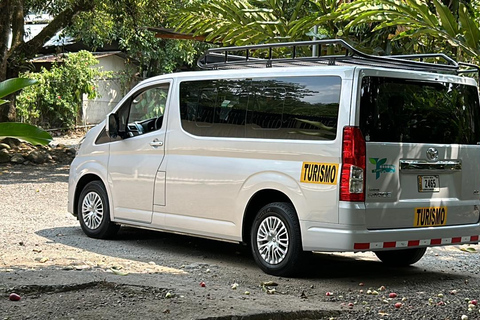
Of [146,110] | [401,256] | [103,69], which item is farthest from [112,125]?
[103,69]

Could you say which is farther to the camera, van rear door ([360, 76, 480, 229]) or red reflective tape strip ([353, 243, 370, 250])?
van rear door ([360, 76, 480, 229])

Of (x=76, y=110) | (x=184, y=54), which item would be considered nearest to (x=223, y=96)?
(x=76, y=110)

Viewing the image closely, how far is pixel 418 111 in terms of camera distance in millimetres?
7844

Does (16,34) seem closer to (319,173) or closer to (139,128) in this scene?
(139,128)

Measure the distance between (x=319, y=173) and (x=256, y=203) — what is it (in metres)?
1.07

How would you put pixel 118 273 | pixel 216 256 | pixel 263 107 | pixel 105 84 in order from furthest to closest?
1. pixel 105 84
2. pixel 216 256
3. pixel 263 107
4. pixel 118 273

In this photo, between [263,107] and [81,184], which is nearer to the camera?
[263,107]

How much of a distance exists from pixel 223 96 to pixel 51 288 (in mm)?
2989

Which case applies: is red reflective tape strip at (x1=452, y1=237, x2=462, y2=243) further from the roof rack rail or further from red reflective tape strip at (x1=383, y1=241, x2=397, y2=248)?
the roof rack rail

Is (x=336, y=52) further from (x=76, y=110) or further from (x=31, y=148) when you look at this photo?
(x=76, y=110)

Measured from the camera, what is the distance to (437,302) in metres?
6.87

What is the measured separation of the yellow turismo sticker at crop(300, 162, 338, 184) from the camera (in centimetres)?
739

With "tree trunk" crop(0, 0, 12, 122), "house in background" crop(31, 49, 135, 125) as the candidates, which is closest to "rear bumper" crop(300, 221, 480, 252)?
"tree trunk" crop(0, 0, 12, 122)

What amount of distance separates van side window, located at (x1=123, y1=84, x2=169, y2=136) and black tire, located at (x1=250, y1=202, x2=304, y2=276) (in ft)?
6.44
